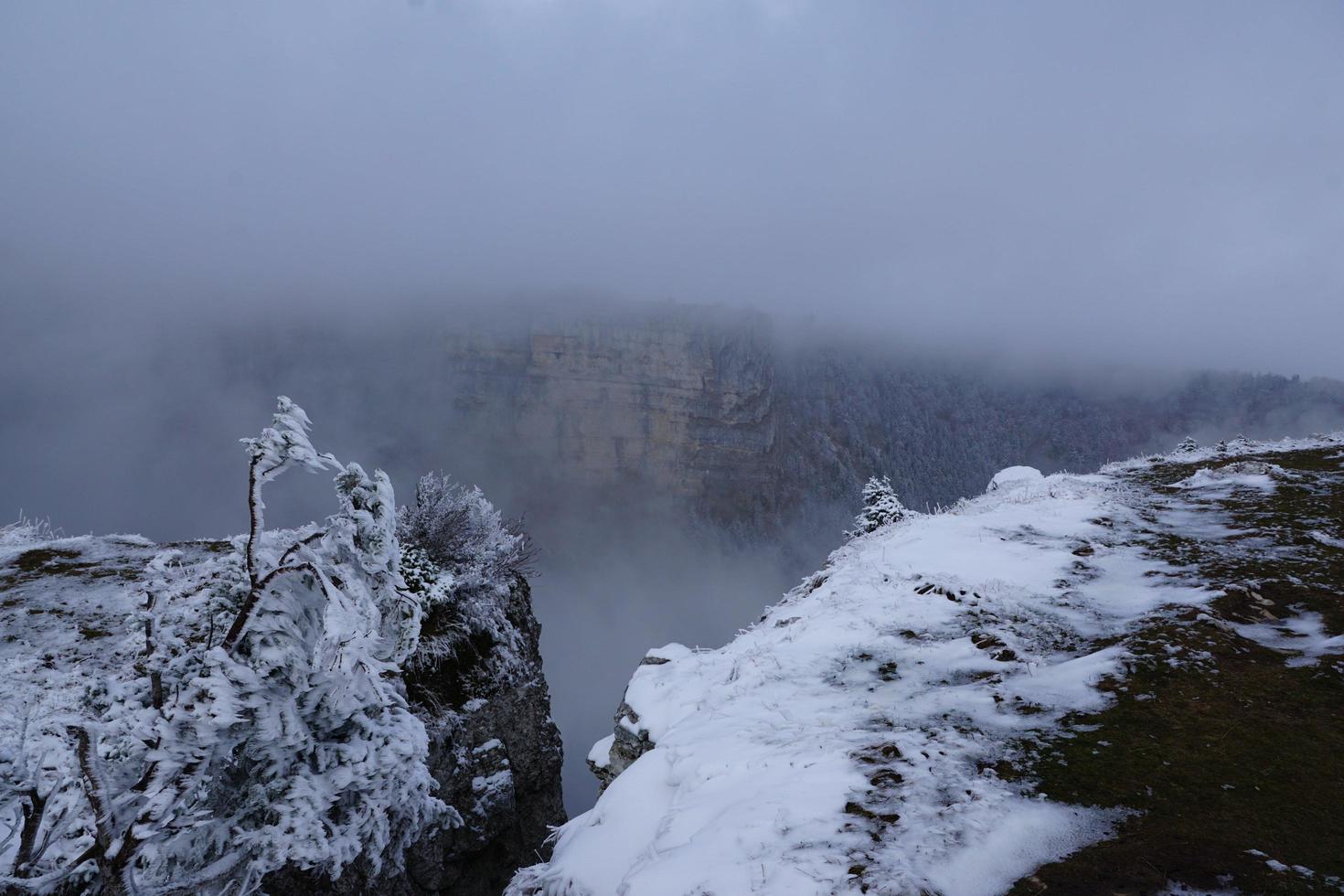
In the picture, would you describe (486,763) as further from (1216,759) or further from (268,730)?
(1216,759)

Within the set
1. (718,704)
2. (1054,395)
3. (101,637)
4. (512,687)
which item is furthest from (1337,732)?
(1054,395)

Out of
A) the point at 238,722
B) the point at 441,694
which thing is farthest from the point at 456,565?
the point at 238,722

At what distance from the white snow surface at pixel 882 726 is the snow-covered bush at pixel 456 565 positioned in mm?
4525

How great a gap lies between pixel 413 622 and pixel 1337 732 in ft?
20.6

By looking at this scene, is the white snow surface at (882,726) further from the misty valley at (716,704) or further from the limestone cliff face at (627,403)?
the limestone cliff face at (627,403)

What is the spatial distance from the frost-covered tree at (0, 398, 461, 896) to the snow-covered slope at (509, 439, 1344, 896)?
164cm

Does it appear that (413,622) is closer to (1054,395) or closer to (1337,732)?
(1337,732)

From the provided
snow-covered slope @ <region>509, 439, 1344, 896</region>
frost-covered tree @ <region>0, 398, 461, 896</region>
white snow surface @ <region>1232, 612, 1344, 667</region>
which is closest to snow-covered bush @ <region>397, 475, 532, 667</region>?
snow-covered slope @ <region>509, 439, 1344, 896</region>

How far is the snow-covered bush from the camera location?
1138cm

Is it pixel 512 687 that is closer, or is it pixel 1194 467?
pixel 512 687

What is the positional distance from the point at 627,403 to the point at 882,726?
100 m

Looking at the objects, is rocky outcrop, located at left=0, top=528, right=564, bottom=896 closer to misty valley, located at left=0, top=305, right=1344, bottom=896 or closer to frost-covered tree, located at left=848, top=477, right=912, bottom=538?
misty valley, located at left=0, top=305, right=1344, bottom=896

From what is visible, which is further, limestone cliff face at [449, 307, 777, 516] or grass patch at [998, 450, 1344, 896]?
limestone cliff face at [449, 307, 777, 516]

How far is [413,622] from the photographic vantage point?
5.25m
